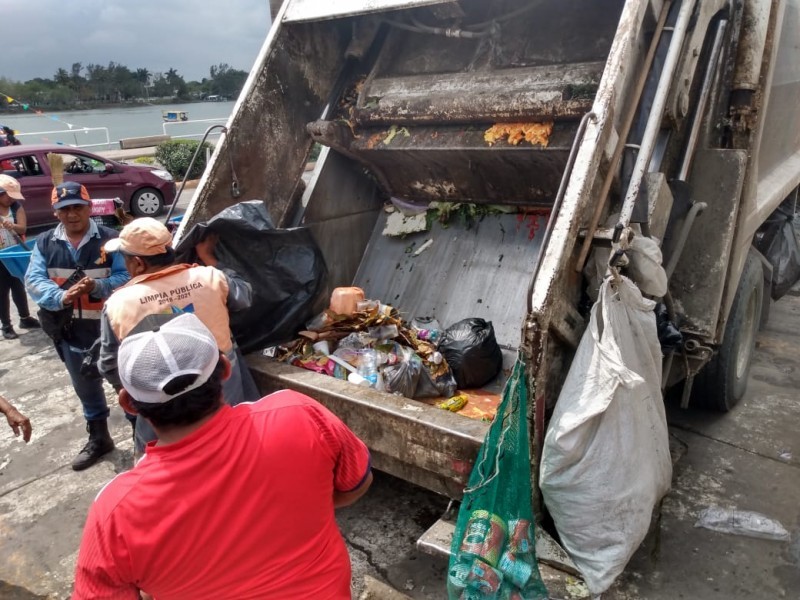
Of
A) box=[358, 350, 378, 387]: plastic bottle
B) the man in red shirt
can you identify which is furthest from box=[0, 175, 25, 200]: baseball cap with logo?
the man in red shirt

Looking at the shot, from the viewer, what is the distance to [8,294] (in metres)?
5.42

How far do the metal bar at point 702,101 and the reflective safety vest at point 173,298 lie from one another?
1.95 meters

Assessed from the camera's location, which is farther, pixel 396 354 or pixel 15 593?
pixel 396 354

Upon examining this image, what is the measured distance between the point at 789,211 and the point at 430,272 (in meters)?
2.61

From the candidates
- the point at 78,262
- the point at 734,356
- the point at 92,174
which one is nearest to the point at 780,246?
the point at 734,356

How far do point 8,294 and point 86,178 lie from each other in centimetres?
513

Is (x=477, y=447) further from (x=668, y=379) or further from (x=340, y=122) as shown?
(x=340, y=122)

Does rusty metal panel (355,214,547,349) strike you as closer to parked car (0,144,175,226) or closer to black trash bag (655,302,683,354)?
black trash bag (655,302,683,354)

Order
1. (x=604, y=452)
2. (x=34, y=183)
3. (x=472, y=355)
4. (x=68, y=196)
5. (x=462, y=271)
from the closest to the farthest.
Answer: (x=604, y=452) < (x=472, y=355) < (x=68, y=196) < (x=462, y=271) < (x=34, y=183)

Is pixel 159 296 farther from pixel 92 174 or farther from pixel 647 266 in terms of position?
pixel 92 174

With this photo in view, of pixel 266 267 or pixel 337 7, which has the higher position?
pixel 337 7

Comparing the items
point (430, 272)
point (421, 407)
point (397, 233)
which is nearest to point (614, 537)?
point (421, 407)

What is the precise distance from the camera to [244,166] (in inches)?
131

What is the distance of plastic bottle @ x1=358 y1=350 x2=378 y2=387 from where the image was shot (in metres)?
2.86
